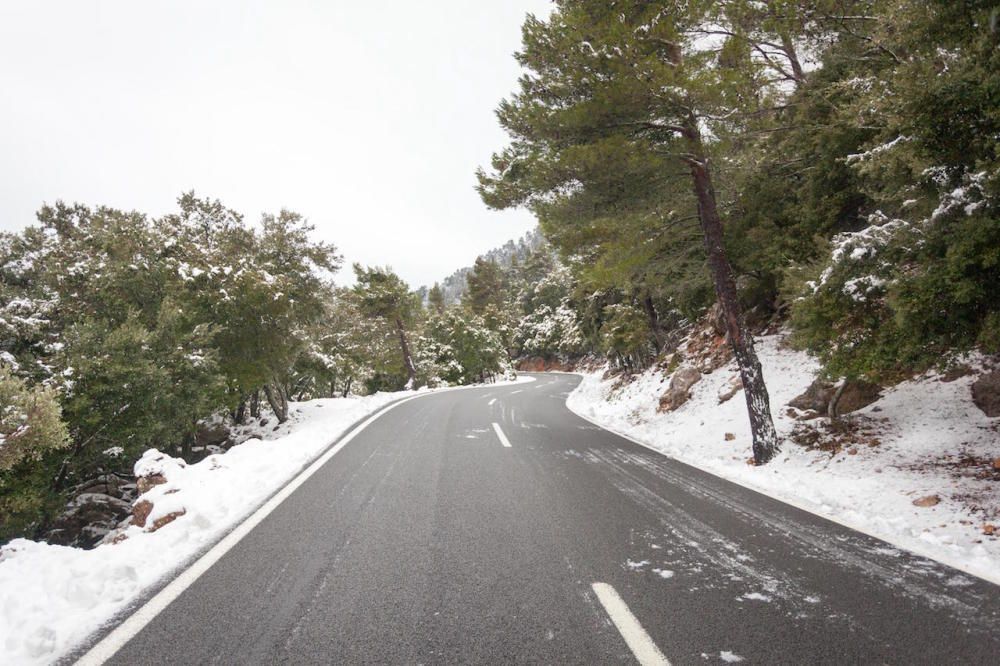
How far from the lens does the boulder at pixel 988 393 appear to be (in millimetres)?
5785

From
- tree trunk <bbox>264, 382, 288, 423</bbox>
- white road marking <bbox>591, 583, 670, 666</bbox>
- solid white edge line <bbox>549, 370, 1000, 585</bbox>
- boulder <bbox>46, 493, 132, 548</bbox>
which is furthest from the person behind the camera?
tree trunk <bbox>264, 382, 288, 423</bbox>

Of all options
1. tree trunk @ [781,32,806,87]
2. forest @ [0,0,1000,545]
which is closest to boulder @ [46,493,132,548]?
forest @ [0,0,1000,545]

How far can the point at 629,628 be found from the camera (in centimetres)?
279

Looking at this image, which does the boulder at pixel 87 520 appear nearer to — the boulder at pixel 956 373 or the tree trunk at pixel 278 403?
the tree trunk at pixel 278 403

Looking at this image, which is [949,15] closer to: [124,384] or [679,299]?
[679,299]

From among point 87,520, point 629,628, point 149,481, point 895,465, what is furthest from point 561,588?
point 87,520

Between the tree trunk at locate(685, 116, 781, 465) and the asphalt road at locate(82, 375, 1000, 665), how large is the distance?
2009mm

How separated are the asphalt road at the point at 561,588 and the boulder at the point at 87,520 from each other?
25.8 feet

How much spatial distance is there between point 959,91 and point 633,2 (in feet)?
16.7

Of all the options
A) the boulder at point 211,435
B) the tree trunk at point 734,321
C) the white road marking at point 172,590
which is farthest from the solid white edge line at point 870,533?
the boulder at point 211,435

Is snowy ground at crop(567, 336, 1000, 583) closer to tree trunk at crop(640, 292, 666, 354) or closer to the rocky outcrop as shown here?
the rocky outcrop

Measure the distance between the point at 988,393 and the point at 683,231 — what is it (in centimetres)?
551

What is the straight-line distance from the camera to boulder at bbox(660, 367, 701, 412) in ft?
38.7

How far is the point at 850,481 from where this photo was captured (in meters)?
5.60
